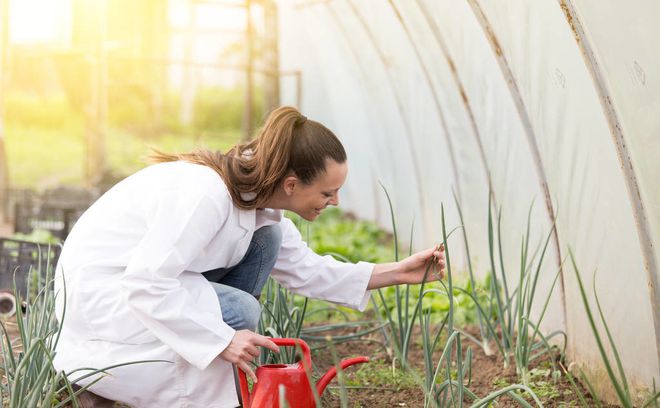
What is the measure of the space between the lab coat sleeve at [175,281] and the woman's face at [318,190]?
0.70 feet

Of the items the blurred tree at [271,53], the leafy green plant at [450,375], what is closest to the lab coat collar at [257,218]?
the leafy green plant at [450,375]

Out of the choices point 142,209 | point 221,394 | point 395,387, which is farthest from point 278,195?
point 395,387

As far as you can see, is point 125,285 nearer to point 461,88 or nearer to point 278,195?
point 278,195

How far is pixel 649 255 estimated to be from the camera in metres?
2.18

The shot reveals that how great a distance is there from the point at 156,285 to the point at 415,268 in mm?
741

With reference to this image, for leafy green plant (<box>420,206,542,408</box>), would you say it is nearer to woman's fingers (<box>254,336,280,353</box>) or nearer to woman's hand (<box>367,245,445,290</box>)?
woman's hand (<box>367,245,445,290</box>)

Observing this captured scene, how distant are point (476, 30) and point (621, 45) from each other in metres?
1.76

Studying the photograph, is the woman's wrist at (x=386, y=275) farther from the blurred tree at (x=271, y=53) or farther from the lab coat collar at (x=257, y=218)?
the blurred tree at (x=271, y=53)

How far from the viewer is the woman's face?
2244 millimetres

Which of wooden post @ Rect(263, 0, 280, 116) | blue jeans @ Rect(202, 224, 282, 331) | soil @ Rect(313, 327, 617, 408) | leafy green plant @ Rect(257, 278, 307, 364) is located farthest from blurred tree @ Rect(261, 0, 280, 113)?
blue jeans @ Rect(202, 224, 282, 331)

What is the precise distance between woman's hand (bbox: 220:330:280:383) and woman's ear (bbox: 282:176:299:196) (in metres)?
0.36

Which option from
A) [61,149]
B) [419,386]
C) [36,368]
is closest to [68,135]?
[61,149]

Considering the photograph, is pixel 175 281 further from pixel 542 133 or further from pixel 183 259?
pixel 542 133

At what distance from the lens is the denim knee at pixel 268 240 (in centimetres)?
250
